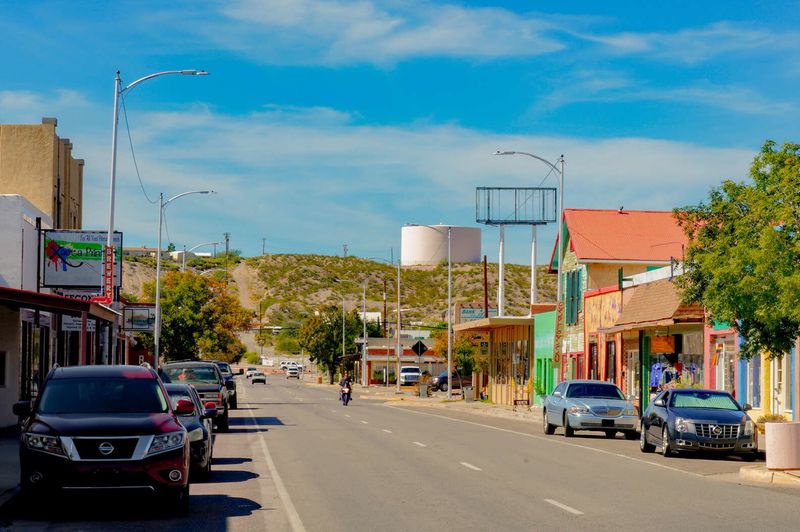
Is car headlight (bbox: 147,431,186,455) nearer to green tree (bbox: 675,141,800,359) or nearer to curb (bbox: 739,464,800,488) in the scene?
curb (bbox: 739,464,800,488)

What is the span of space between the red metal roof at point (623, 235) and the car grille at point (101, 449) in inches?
1576

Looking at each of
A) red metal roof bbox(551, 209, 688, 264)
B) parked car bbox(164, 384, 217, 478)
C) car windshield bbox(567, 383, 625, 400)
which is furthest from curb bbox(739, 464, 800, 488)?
red metal roof bbox(551, 209, 688, 264)

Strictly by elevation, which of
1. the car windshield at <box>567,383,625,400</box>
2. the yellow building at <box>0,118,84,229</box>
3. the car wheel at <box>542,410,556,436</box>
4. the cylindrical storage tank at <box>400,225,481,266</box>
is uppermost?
the cylindrical storage tank at <box>400,225,481,266</box>

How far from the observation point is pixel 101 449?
1352 centimetres

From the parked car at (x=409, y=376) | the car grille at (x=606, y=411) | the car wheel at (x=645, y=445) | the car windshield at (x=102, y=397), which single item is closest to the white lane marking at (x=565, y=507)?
the car windshield at (x=102, y=397)

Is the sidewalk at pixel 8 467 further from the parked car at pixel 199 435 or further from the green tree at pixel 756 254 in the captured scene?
the green tree at pixel 756 254

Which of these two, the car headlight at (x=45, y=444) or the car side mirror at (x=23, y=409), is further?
the car side mirror at (x=23, y=409)

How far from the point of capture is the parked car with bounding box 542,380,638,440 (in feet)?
105

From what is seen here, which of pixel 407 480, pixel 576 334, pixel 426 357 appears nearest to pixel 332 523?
pixel 407 480

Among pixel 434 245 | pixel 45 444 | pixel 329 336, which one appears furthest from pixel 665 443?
pixel 434 245

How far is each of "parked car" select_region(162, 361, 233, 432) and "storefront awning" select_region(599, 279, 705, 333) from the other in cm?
1344

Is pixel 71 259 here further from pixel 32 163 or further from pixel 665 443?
pixel 665 443

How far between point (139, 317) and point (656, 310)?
3581 centimetres

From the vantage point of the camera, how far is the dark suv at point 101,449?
13414 mm
